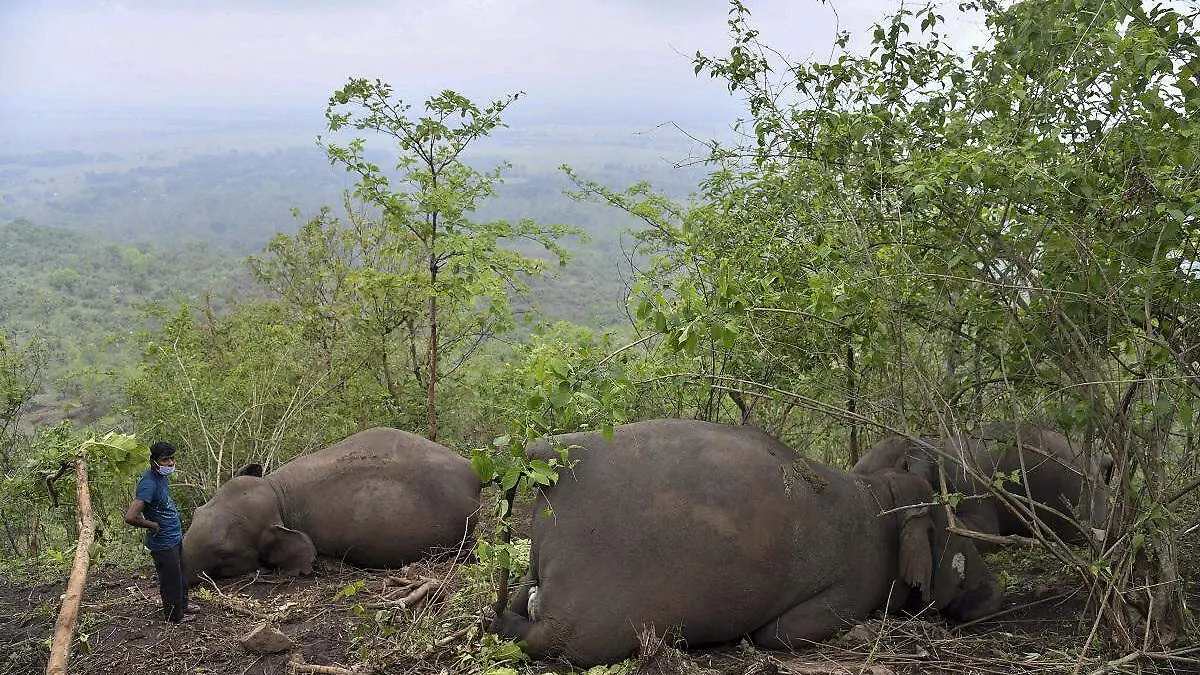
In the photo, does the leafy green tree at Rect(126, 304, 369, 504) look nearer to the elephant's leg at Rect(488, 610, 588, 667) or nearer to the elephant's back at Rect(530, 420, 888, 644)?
the elephant's leg at Rect(488, 610, 588, 667)

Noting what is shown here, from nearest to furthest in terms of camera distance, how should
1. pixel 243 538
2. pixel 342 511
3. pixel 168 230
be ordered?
pixel 243 538, pixel 342 511, pixel 168 230

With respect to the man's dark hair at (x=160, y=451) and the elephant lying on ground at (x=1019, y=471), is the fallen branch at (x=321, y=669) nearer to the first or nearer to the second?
the man's dark hair at (x=160, y=451)

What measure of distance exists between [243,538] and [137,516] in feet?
4.33

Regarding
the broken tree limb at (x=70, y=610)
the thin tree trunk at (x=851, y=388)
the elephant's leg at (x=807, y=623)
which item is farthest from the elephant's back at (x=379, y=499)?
the thin tree trunk at (x=851, y=388)

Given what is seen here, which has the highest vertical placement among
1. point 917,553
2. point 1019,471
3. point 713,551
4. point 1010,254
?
point 1010,254

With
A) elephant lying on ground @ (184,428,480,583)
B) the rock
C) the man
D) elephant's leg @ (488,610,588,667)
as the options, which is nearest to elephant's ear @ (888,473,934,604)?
elephant's leg @ (488,610,588,667)

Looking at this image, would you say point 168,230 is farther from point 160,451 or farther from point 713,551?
point 713,551

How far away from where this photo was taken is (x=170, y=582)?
6.79 metres

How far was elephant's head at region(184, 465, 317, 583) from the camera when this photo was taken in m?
7.75

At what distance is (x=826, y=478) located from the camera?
5.89m

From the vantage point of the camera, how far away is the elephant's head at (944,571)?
19.1ft

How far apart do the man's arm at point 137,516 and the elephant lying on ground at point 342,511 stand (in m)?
1.07

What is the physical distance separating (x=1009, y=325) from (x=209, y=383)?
9107mm

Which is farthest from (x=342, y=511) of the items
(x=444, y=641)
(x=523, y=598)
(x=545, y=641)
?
(x=545, y=641)
